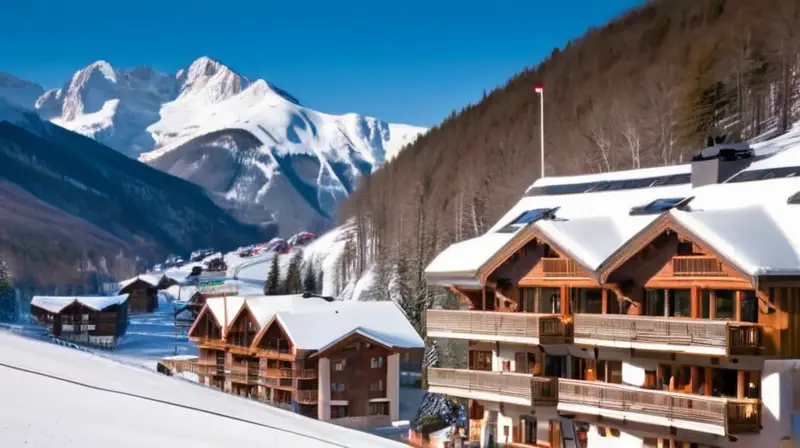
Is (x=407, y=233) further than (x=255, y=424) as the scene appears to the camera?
Yes

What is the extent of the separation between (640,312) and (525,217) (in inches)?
330

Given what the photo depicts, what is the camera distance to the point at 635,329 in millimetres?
29781

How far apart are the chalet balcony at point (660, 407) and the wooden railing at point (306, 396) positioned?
28.9m

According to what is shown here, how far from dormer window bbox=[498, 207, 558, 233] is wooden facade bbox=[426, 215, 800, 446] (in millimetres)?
1901

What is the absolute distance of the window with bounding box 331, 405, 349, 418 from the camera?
199 ft

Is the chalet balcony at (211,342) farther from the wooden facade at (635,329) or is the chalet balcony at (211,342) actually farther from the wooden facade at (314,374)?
the wooden facade at (635,329)

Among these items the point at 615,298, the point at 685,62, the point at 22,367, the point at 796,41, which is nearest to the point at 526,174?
the point at 685,62

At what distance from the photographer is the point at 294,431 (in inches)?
1172

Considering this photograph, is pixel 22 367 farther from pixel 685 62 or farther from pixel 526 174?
pixel 685 62

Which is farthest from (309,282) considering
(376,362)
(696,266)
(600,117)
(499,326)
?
(696,266)

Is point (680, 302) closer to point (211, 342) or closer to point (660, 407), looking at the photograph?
point (660, 407)

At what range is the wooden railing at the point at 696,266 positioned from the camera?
2888cm

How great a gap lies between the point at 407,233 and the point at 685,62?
3858 centimetres

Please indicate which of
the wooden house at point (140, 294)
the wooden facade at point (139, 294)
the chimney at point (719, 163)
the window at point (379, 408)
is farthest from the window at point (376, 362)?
the wooden facade at point (139, 294)
